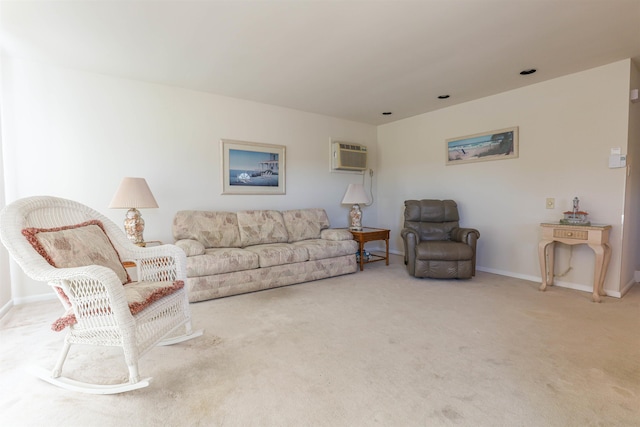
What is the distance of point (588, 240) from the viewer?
114 inches

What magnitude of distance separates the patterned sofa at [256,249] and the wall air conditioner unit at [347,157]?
0.94 meters

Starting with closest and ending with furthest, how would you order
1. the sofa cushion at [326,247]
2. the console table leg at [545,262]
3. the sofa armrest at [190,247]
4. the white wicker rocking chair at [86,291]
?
the white wicker rocking chair at [86,291] → the sofa armrest at [190,247] → the console table leg at [545,262] → the sofa cushion at [326,247]

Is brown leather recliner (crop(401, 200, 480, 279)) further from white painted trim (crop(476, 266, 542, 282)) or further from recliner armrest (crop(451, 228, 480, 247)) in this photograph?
white painted trim (crop(476, 266, 542, 282))

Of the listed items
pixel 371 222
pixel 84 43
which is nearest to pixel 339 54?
pixel 84 43

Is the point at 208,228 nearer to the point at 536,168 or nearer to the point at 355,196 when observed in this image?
the point at 355,196

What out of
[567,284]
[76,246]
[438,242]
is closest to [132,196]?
[76,246]

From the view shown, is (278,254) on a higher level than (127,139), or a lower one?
lower

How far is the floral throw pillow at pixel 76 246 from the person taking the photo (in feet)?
5.39

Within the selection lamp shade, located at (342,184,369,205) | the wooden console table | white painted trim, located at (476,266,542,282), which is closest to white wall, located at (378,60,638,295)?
white painted trim, located at (476,266,542,282)

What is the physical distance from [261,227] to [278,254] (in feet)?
2.05

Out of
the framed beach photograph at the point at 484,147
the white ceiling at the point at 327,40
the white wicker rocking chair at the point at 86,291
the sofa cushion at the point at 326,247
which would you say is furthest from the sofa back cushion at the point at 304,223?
the white wicker rocking chair at the point at 86,291

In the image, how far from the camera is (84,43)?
2.48 metres

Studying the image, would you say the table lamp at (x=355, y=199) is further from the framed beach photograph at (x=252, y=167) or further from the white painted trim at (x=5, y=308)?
the white painted trim at (x=5, y=308)

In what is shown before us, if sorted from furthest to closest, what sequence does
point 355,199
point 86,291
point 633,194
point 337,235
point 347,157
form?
1. point 347,157
2. point 355,199
3. point 337,235
4. point 633,194
5. point 86,291
